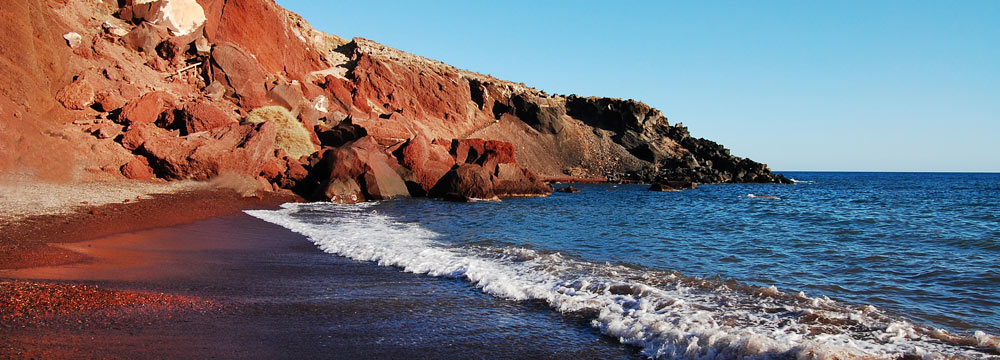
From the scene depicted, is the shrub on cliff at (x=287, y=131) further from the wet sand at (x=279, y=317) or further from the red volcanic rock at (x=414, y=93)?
the wet sand at (x=279, y=317)

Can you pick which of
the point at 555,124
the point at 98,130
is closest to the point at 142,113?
the point at 98,130

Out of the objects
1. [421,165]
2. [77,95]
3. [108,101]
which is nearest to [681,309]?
[421,165]

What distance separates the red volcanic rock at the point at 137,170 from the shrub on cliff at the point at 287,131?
6.00 meters

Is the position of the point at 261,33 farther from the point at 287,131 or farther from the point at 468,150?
the point at 468,150

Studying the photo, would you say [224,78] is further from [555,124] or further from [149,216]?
[555,124]

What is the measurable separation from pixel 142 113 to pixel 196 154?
441cm

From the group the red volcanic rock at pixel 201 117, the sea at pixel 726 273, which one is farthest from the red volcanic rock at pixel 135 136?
the sea at pixel 726 273

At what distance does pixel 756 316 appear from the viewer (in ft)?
21.3

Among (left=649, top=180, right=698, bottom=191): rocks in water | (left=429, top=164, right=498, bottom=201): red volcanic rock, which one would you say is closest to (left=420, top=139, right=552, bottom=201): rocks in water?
(left=429, top=164, right=498, bottom=201): red volcanic rock

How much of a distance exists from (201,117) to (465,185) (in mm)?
11582

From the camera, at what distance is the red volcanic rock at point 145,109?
74.7ft

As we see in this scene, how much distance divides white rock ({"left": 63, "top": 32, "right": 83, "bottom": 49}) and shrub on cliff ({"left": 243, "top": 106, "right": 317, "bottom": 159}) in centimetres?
807

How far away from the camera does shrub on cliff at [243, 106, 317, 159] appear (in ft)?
86.8

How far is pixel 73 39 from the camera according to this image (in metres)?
25.8
